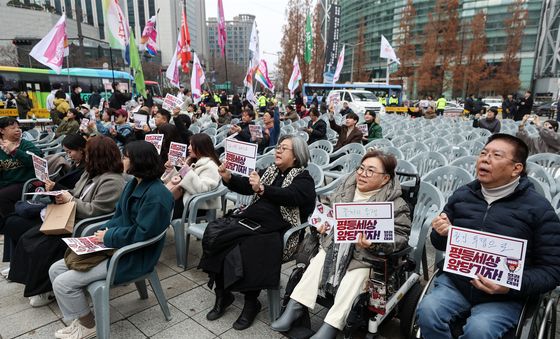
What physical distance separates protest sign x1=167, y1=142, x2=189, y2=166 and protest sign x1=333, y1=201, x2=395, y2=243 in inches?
101

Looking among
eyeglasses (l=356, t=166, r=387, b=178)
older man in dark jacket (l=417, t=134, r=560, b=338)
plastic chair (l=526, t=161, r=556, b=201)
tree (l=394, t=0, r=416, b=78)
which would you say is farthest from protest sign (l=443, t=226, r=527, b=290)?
tree (l=394, t=0, r=416, b=78)

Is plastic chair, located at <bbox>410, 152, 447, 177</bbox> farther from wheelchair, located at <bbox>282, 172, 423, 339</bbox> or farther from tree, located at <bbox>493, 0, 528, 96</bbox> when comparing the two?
tree, located at <bbox>493, 0, 528, 96</bbox>

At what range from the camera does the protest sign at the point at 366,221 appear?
7.12 feet

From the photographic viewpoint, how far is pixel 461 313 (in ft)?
7.04

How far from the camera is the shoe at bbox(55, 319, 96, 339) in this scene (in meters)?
2.56

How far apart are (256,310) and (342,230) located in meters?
1.19

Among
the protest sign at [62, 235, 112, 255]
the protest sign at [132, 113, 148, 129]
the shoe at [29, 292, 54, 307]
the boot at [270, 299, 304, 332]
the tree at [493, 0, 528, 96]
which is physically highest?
the tree at [493, 0, 528, 96]

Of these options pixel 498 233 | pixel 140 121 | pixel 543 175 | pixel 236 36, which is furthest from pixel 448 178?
pixel 236 36

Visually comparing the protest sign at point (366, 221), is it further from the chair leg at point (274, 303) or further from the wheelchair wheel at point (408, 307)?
the chair leg at point (274, 303)

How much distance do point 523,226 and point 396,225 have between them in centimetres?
74

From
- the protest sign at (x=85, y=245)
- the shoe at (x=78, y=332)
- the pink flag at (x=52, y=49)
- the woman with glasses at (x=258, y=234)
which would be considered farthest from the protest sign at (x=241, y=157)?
the pink flag at (x=52, y=49)

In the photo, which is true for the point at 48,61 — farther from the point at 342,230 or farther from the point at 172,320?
the point at 342,230

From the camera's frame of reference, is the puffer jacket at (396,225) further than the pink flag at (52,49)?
No

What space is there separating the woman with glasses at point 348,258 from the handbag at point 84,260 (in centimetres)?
137
